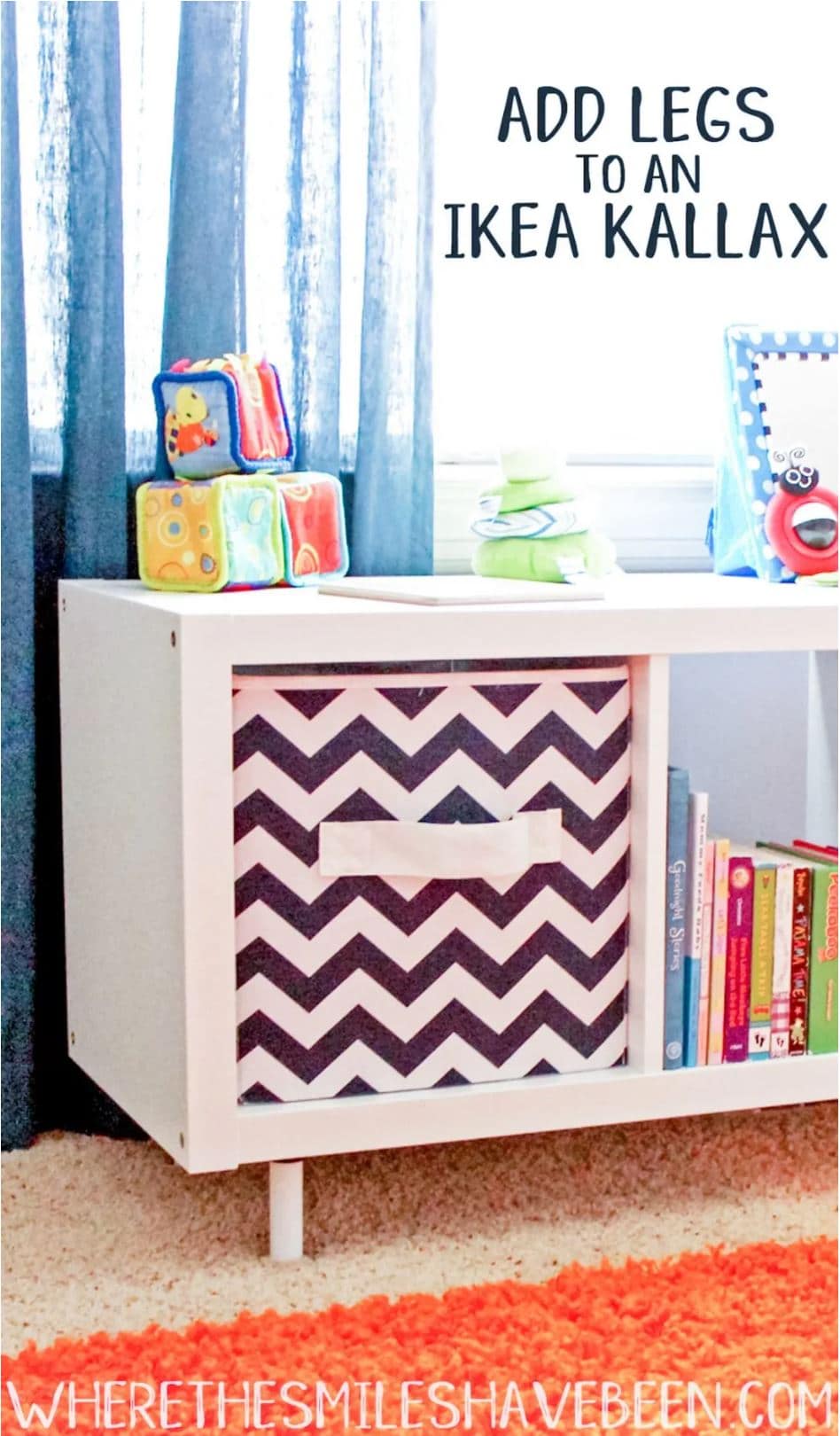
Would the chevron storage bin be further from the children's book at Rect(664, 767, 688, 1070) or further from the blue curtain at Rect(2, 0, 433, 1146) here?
the blue curtain at Rect(2, 0, 433, 1146)

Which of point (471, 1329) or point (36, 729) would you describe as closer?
point (471, 1329)

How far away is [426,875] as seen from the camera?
126cm

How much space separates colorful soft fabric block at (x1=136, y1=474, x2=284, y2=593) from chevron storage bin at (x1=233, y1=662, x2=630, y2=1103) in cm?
14

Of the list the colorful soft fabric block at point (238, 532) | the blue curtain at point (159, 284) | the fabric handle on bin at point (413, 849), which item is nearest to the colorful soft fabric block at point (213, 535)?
the colorful soft fabric block at point (238, 532)

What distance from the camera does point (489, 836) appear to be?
1269 millimetres

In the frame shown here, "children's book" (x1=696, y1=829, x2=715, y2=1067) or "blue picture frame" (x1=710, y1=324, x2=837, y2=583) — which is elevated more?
"blue picture frame" (x1=710, y1=324, x2=837, y2=583)

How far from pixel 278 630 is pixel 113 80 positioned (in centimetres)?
59

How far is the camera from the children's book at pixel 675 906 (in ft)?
4.42

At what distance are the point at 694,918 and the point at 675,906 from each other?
0.02 meters

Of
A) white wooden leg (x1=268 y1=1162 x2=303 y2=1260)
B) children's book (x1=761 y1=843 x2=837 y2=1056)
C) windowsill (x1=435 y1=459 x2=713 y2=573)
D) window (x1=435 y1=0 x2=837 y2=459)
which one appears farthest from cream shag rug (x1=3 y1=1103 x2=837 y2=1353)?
window (x1=435 y1=0 x2=837 y2=459)

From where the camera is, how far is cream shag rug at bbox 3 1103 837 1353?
1.24 m

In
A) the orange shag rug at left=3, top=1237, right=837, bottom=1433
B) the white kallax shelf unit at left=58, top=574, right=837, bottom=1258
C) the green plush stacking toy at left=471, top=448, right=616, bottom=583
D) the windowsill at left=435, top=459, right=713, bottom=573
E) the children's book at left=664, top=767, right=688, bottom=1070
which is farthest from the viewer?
the windowsill at left=435, top=459, right=713, bottom=573

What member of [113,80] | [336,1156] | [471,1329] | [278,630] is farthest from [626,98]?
[471,1329]

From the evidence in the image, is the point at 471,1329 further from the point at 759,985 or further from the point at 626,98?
the point at 626,98
